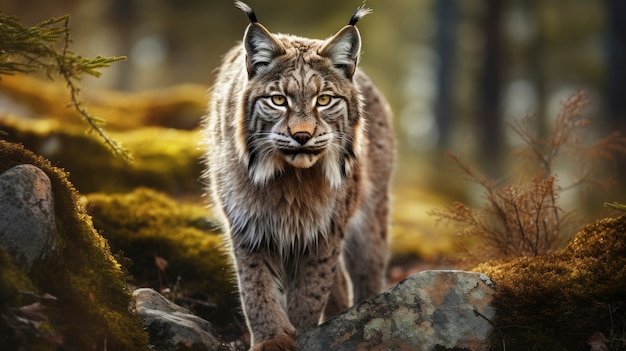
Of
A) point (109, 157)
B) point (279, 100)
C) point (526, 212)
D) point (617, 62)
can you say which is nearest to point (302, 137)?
point (279, 100)

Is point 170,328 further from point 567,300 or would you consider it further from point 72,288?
point 567,300

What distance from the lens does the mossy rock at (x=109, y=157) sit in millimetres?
7309

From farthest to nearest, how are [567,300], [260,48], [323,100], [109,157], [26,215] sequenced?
[109,157]
[260,48]
[323,100]
[567,300]
[26,215]

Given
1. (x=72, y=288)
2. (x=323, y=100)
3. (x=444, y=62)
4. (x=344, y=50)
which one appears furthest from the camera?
(x=444, y=62)

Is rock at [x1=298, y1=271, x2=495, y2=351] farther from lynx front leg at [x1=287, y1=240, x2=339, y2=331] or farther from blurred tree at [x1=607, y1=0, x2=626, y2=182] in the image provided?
blurred tree at [x1=607, y1=0, x2=626, y2=182]

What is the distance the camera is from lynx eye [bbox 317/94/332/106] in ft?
14.8

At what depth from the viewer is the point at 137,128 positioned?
33.4 ft

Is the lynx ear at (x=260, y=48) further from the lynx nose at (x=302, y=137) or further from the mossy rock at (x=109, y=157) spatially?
the mossy rock at (x=109, y=157)

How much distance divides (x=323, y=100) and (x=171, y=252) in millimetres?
2216

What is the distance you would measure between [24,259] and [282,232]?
1.89 m

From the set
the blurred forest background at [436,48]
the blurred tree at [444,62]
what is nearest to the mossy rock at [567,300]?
the blurred forest background at [436,48]

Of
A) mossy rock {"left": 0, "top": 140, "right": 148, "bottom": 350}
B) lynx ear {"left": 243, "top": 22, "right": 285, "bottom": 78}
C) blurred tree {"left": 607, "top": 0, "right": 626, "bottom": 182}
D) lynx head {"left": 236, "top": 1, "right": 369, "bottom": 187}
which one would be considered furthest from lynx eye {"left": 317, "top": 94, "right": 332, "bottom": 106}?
blurred tree {"left": 607, "top": 0, "right": 626, "bottom": 182}

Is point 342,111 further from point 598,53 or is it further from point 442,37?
point 598,53

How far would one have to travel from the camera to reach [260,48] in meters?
4.66
